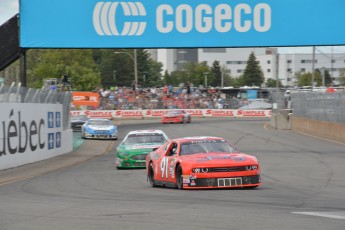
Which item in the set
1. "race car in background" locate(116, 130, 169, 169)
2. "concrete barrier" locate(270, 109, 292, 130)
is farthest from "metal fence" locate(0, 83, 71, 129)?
"concrete barrier" locate(270, 109, 292, 130)

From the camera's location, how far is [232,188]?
1442cm

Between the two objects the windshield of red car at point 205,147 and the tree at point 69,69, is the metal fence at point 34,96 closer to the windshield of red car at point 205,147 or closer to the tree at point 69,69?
the windshield of red car at point 205,147

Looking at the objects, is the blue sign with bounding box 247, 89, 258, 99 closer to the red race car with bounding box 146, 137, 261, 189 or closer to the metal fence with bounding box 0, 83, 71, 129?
the metal fence with bounding box 0, 83, 71, 129

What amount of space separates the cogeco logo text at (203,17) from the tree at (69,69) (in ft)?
227

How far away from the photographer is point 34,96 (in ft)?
93.8

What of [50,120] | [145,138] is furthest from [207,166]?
[50,120]

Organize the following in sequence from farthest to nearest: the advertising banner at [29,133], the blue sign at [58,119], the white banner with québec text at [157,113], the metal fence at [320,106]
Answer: the white banner with québec text at [157,113] < the metal fence at [320,106] < the blue sign at [58,119] < the advertising banner at [29,133]

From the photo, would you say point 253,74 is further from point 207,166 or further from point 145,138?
point 207,166

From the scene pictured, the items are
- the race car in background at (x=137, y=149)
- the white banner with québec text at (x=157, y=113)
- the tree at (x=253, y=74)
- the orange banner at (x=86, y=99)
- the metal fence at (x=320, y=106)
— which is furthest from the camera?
the tree at (x=253, y=74)

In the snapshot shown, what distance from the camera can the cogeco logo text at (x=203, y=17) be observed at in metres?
25.1

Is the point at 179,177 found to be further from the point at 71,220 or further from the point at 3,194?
the point at 71,220

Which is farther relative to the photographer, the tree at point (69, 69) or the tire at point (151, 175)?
the tree at point (69, 69)

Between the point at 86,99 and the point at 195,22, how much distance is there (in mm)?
45343

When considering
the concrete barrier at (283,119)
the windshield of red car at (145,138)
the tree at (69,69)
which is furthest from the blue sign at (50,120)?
the tree at (69,69)
